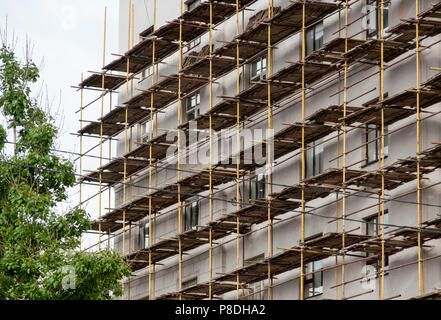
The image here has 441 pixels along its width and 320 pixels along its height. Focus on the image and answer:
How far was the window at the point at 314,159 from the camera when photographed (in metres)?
39.8

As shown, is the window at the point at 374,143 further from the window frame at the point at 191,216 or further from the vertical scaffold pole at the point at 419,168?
the window frame at the point at 191,216

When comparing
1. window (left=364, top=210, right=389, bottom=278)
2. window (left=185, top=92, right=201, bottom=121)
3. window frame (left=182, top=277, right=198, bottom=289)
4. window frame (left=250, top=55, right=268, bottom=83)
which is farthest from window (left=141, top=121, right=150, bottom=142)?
window (left=364, top=210, right=389, bottom=278)

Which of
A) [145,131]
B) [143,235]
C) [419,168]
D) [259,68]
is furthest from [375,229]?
[145,131]

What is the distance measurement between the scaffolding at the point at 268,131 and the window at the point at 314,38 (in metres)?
0.29

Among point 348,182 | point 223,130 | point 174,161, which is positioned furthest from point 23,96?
point 174,161

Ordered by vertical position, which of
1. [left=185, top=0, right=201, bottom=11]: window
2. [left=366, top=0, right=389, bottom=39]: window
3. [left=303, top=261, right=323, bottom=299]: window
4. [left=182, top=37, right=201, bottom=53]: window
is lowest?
[left=303, top=261, right=323, bottom=299]: window

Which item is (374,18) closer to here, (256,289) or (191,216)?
(256,289)

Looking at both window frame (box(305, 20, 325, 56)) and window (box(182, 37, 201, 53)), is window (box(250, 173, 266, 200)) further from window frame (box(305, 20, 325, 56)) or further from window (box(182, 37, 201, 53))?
window (box(182, 37, 201, 53))

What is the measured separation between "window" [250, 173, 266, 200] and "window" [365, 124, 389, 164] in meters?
5.90

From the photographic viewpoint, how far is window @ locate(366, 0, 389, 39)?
37469 millimetres

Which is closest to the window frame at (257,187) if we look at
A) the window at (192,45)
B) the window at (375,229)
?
the window at (375,229)
